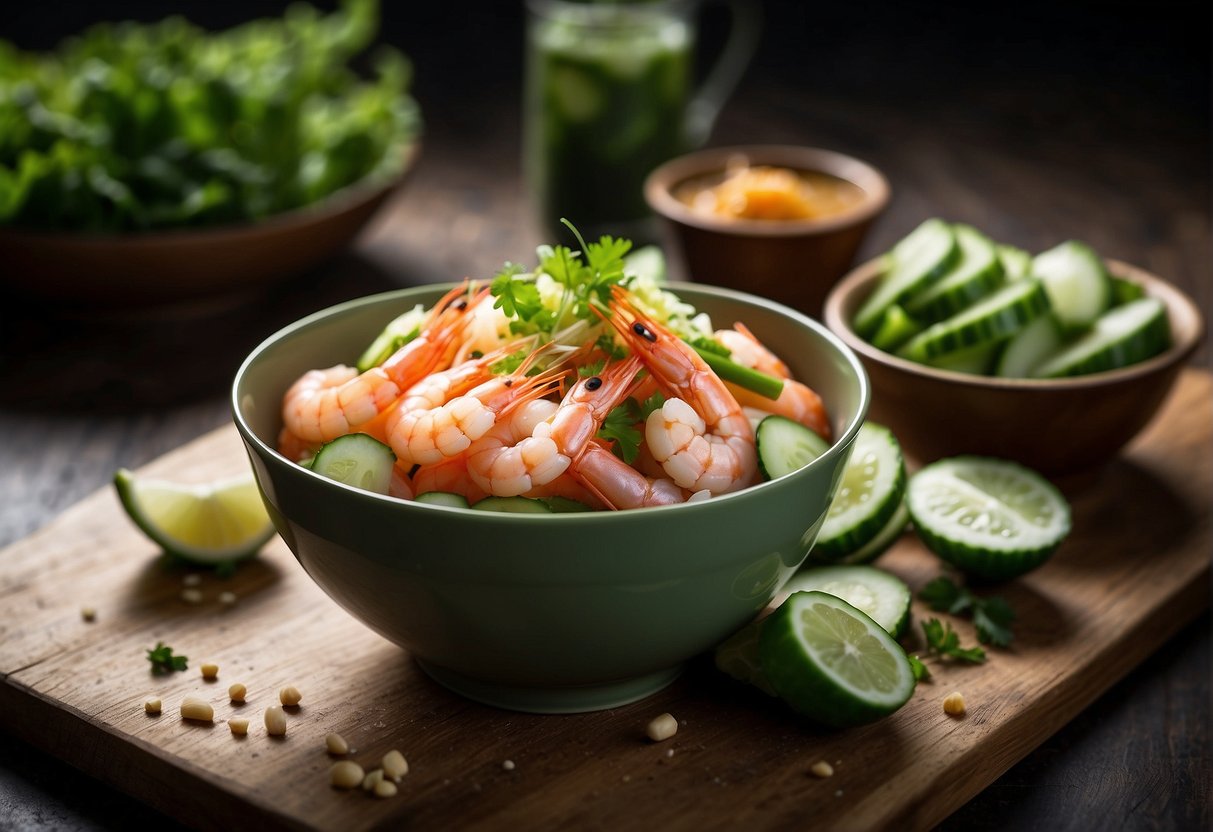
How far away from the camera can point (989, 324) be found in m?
2.68

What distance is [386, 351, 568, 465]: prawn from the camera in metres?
1.91

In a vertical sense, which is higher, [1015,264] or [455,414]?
[455,414]

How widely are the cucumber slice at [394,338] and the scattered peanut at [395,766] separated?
0.65 metres

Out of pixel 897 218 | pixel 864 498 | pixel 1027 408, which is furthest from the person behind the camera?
pixel 897 218

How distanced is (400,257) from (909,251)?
173cm

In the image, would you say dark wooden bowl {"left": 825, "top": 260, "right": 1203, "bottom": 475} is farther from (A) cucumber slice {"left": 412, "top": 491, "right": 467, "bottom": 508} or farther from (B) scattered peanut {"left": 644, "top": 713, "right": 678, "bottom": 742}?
(A) cucumber slice {"left": 412, "top": 491, "right": 467, "bottom": 508}

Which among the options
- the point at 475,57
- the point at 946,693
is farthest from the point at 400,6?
the point at 946,693

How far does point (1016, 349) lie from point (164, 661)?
1715 mm

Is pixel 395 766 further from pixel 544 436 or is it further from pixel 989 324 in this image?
pixel 989 324

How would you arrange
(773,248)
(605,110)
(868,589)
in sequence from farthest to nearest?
(605,110)
(773,248)
(868,589)

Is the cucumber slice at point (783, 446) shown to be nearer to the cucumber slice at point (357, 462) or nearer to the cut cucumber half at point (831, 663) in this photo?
the cut cucumber half at point (831, 663)

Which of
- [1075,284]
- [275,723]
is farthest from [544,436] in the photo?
[1075,284]

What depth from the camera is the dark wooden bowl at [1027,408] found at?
2.59 metres

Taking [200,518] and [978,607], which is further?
[200,518]
